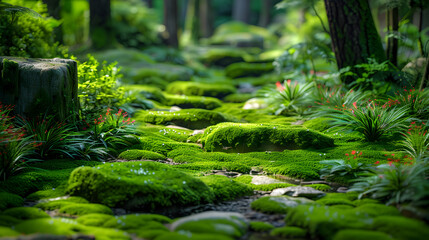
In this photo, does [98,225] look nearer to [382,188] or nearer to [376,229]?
[376,229]

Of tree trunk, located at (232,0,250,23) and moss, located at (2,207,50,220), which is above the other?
tree trunk, located at (232,0,250,23)

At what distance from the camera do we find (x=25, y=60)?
6.27 metres

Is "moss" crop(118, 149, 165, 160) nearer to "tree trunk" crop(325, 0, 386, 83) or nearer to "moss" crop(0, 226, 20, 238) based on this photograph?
"moss" crop(0, 226, 20, 238)

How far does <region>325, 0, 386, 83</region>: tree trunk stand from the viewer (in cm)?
893

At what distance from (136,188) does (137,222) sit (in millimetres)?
603

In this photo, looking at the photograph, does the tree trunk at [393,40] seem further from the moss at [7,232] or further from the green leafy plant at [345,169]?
the moss at [7,232]

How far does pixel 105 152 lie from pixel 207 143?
1.80 m

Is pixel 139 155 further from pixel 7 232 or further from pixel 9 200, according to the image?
pixel 7 232

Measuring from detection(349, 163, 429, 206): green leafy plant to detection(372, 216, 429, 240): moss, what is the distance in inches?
14.5

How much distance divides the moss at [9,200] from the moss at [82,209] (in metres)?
0.57

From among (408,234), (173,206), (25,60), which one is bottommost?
(173,206)

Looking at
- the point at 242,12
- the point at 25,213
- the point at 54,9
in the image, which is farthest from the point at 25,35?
the point at 242,12

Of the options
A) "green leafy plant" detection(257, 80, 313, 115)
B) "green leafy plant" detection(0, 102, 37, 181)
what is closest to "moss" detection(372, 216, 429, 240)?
"green leafy plant" detection(0, 102, 37, 181)

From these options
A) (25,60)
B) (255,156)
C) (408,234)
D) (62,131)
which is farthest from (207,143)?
(408,234)
